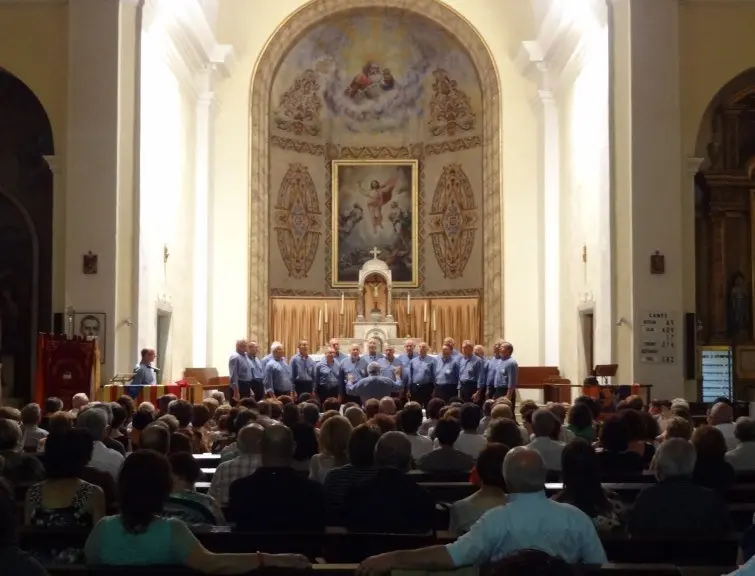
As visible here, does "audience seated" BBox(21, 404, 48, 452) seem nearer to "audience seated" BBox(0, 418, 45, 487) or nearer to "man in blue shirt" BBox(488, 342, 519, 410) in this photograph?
"audience seated" BBox(0, 418, 45, 487)

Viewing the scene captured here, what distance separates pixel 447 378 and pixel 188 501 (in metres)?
13.2

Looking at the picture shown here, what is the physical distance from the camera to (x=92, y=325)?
15836 millimetres

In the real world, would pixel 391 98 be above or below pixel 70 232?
above

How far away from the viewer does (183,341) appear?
2150 centimetres

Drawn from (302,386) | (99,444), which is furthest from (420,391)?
(99,444)

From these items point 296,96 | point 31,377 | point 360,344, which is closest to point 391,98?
point 296,96

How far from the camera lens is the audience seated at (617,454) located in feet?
24.6

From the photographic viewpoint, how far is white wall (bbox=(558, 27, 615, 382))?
57.9ft

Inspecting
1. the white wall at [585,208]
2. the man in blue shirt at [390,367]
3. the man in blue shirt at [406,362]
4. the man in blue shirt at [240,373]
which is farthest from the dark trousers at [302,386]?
the white wall at [585,208]

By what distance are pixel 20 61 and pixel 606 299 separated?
9439 mm

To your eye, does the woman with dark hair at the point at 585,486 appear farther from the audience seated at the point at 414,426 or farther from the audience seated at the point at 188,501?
the audience seated at the point at 414,426

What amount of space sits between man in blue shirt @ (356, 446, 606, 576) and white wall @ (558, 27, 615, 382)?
1282cm

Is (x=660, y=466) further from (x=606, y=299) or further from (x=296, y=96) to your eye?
(x=296, y=96)

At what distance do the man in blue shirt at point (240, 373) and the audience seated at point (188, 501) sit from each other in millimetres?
12484
